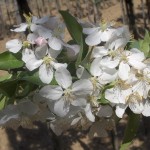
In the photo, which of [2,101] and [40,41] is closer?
[40,41]

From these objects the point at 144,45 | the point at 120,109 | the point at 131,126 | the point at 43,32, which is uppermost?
the point at 43,32

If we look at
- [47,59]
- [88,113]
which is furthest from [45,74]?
[88,113]

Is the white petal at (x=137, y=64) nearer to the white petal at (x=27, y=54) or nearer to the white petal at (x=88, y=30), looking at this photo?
the white petal at (x=88, y=30)

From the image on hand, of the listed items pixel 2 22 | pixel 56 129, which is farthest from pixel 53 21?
pixel 2 22

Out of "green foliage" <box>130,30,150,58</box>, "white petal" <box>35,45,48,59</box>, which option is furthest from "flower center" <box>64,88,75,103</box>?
"green foliage" <box>130,30,150,58</box>

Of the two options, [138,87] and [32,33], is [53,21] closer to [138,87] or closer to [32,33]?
[32,33]

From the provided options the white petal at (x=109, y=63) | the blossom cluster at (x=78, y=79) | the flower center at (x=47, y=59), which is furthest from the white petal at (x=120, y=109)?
the flower center at (x=47, y=59)

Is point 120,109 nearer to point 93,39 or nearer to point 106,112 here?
point 106,112
